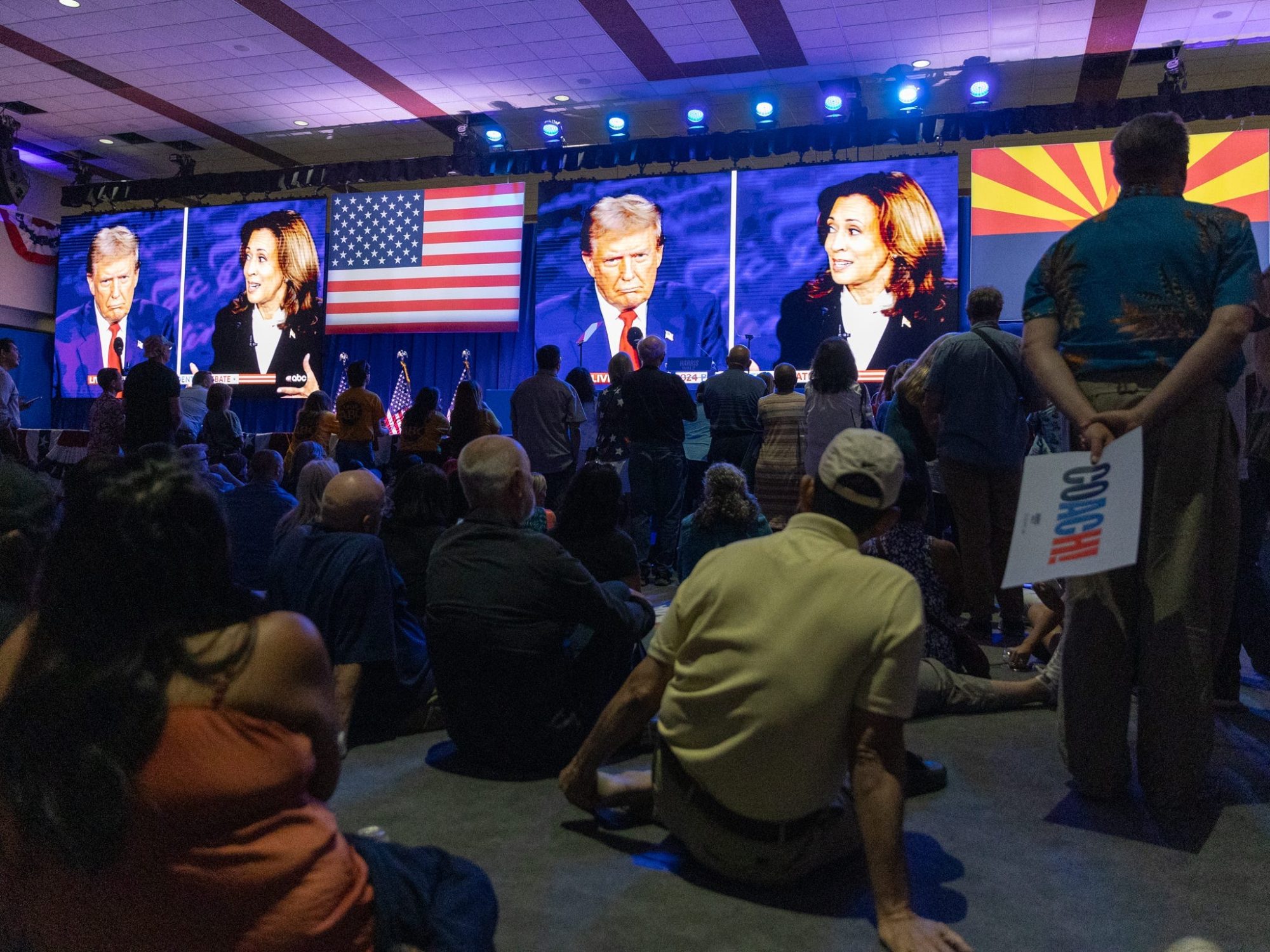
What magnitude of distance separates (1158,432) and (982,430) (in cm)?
151

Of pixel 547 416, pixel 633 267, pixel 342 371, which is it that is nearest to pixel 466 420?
pixel 547 416

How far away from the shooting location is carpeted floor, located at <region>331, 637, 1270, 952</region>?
1609 mm

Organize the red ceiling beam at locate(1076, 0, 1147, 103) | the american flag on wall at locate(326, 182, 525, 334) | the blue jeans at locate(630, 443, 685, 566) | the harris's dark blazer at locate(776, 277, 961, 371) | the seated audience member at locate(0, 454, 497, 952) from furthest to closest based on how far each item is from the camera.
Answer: the american flag on wall at locate(326, 182, 525, 334)
the harris's dark blazer at locate(776, 277, 961, 371)
the red ceiling beam at locate(1076, 0, 1147, 103)
the blue jeans at locate(630, 443, 685, 566)
the seated audience member at locate(0, 454, 497, 952)

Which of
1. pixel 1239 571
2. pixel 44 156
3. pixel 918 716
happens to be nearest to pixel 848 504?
pixel 918 716

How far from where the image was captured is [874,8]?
25.2 feet

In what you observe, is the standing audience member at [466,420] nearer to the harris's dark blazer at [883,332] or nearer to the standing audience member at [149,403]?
the standing audience member at [149,403]

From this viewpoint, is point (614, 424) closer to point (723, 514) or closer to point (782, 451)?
point (782, 451)

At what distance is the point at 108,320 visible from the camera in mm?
→ 11766

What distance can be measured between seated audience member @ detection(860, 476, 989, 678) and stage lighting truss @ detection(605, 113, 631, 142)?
7454 millimetres

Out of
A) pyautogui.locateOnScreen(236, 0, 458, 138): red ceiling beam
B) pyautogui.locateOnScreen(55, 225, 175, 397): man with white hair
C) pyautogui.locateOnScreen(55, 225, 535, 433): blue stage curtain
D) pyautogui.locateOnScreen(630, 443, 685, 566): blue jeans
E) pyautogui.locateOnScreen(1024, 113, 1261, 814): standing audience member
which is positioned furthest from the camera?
pyautogui.locateOnScreen(55, 225, 175, 397): man with white hair

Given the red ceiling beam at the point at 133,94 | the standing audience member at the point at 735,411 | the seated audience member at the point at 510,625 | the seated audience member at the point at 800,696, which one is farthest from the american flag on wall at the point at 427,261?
the seated audience member at the point at 800,696

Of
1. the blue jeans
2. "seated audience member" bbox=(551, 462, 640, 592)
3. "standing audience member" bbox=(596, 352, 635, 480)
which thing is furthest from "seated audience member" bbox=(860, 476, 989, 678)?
"standing audience member" bbox=(596, 352, 635, 480)

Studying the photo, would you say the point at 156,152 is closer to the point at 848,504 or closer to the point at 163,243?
the point at 163,243

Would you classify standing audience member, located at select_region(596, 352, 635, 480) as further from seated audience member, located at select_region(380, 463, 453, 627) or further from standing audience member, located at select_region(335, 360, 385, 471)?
seated audience member, located at select_region(380, 463, 453, 627)
